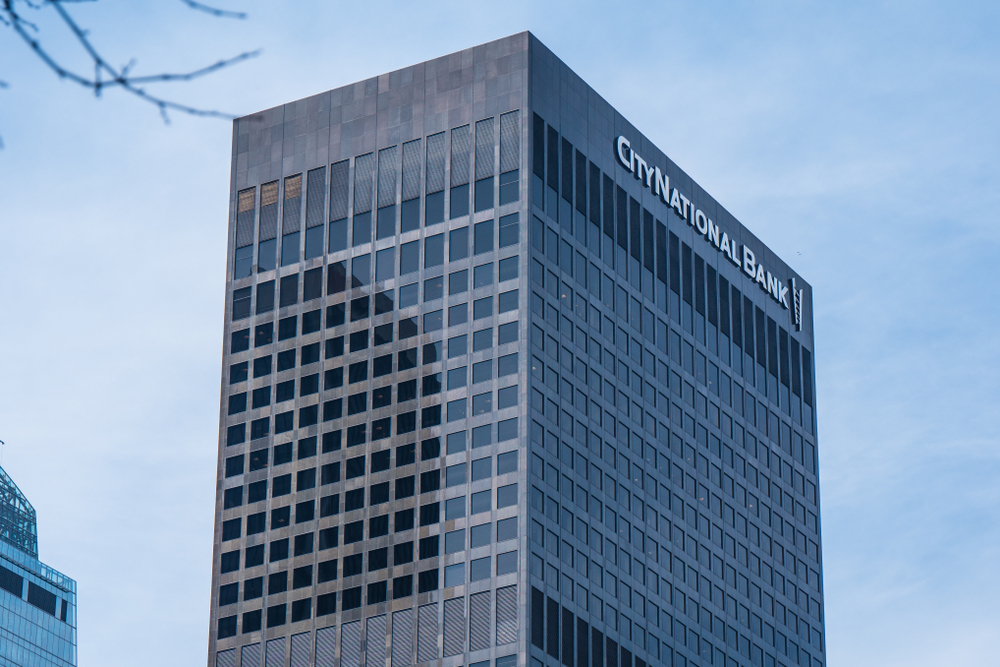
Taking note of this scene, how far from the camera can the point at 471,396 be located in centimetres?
15762

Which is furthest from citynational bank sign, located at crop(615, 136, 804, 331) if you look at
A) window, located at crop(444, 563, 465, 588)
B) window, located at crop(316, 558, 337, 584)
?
window, located at crop(316, 558, 337, 584)

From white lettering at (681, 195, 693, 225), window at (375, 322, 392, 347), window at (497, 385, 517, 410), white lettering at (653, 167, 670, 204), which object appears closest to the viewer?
window at (497, 385, 517, 410)

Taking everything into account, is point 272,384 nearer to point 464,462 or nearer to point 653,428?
point 464,462

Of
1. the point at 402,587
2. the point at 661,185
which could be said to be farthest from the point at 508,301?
the point at 661,185

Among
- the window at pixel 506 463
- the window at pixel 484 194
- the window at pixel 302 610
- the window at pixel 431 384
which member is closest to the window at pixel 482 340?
the window at pixel 431 384

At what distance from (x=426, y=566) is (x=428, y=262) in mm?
28215

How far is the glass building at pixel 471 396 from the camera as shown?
6063 inches

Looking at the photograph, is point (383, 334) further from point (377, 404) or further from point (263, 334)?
point (263, 334)

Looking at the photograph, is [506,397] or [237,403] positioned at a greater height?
[237,403]

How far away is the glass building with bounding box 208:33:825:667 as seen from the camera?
154m

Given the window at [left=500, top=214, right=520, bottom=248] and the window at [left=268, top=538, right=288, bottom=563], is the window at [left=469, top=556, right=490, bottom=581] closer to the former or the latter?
the window at [left=268, top=538, right=288, bottom=563]

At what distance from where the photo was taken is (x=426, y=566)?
15338 centimetres

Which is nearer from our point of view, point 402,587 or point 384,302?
point 402,587

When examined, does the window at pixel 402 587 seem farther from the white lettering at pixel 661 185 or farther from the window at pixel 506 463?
the white lettering at pixel 661 185
